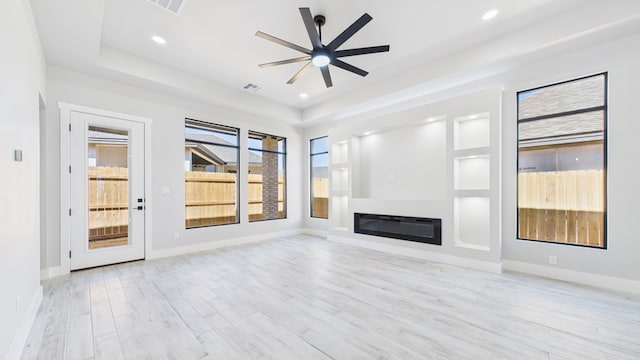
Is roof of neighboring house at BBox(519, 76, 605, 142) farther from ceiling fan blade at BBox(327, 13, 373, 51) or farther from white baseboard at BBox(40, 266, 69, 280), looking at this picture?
white baseboard at BBox(40, 266, 69, 280)

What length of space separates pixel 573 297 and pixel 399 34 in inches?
160

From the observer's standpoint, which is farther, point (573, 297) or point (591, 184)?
point (591, 184)

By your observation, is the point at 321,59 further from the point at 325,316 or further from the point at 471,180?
the point at 471,180

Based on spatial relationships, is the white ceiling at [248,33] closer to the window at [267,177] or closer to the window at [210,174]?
the window at [210,174]

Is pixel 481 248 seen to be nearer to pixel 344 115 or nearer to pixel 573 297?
pixel 573 297

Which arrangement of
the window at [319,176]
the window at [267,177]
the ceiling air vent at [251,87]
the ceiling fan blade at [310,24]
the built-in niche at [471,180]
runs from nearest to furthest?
1. the ceiling fan blade at [310,24]
2. the built-in niche at [471,180]
3. the ceiling air vent at [251,87]
4. the window at [267,177]
5. the window at [319,176]

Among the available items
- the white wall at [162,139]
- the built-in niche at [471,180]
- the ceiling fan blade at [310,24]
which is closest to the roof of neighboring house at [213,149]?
the white wall at [162,139]

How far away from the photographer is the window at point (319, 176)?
7312 mm

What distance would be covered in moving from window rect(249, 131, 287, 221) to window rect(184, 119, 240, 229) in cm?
58

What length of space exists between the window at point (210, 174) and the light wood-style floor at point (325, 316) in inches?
71.2

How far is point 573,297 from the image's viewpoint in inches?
120

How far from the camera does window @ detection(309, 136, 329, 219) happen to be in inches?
288

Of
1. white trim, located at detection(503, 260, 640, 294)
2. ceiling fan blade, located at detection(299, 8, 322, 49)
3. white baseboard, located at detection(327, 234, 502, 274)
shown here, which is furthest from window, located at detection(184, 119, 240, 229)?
white trim, located at detection(503, 260, 640, 294)

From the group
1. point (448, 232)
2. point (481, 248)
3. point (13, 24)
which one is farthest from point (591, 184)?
point (13, 24)
